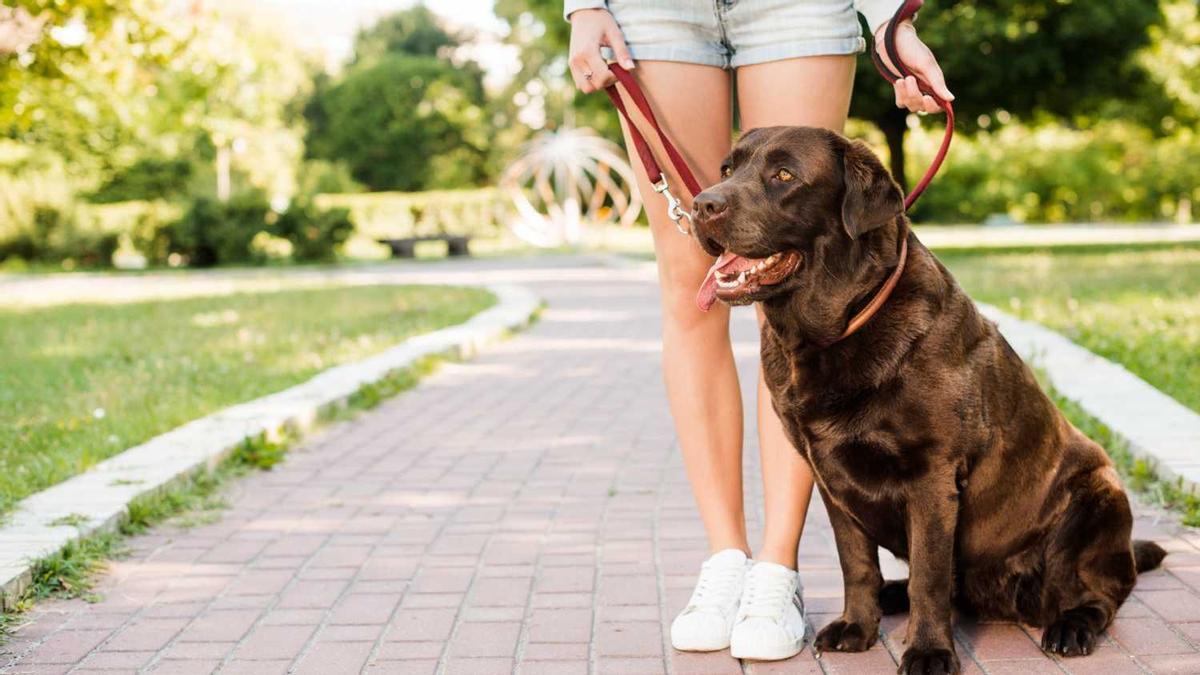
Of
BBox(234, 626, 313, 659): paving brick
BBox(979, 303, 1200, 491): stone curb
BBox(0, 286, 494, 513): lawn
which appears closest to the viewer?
BBox(234, 626, 313, 659): paving brick

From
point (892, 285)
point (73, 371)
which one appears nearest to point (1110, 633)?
point (892, 285)

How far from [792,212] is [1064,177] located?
37.2 metres

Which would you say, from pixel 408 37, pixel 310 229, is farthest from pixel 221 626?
pixel 408 37

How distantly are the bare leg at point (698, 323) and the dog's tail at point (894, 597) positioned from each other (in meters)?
0.39

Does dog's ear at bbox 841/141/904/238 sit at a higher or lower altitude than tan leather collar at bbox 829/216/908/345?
higher

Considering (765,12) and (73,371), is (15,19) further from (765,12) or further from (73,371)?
(765,12)

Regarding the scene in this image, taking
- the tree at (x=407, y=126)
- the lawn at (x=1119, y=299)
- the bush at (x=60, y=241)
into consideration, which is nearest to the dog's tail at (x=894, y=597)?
the lawn at (x=1119, y=299)

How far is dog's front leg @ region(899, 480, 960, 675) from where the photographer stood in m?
2.75

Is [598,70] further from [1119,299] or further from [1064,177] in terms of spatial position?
[1064,177]

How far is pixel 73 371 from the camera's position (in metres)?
8.51

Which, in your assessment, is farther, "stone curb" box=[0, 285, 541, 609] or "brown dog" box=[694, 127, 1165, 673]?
"stone curb" box=[0, 285, 541, 609]

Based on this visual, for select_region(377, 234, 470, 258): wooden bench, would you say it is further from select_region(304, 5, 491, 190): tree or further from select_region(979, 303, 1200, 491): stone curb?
select_region(304, 5, 491, 190): tree

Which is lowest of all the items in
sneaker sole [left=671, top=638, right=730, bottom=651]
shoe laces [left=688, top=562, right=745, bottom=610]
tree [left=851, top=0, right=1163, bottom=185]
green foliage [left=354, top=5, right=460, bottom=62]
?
sneaker sole [left=671, top=638, right=730, bottom=651]

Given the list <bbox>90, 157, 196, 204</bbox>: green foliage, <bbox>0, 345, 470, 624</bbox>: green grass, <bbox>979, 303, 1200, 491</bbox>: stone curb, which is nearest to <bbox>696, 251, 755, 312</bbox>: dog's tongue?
<bbox>0, 345, 470, 624</bbox>: green grass
